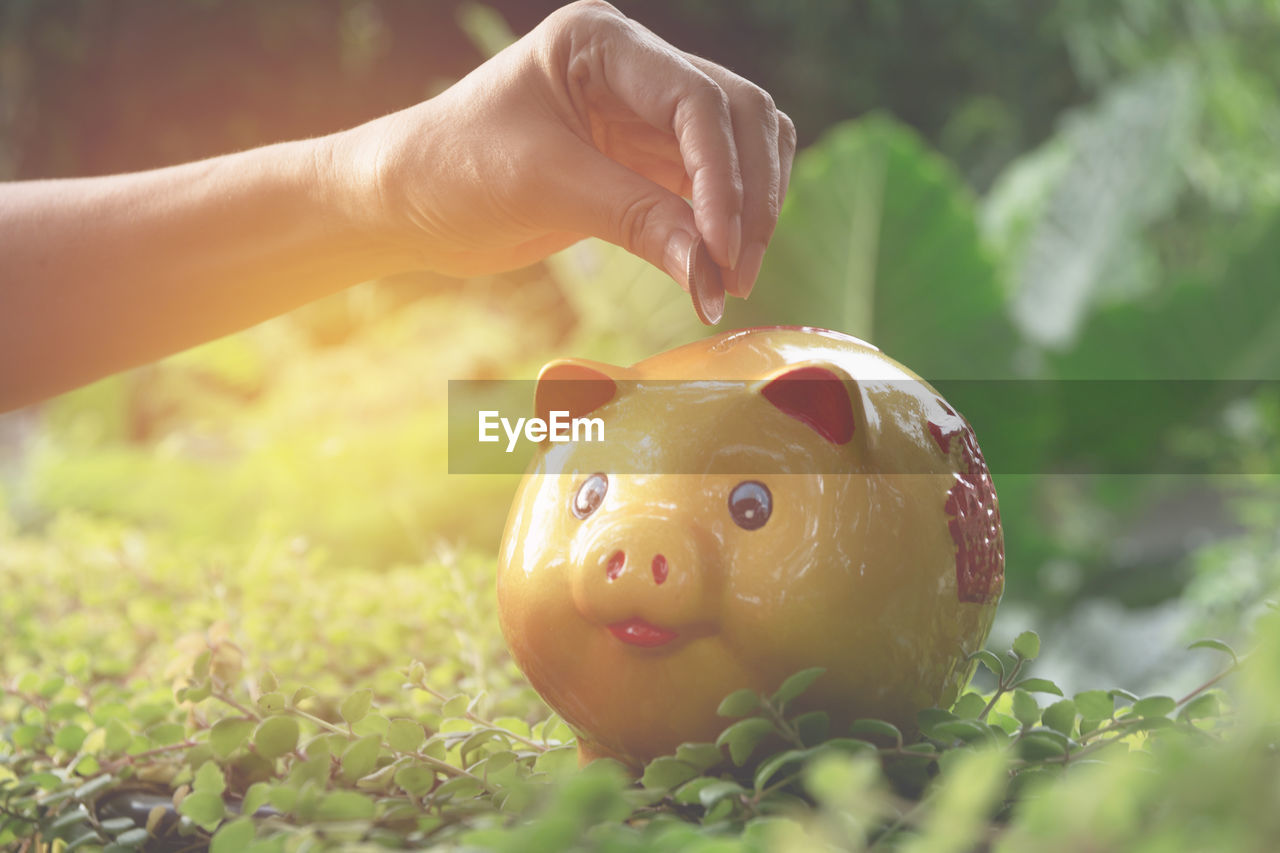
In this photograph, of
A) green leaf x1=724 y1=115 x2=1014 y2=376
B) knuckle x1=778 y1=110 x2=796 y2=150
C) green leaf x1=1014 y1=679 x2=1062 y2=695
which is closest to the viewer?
green leaf x1=1014 y1=679 x2=1062 y2=695

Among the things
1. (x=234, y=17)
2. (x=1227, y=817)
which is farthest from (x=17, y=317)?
(x=234, y=17)

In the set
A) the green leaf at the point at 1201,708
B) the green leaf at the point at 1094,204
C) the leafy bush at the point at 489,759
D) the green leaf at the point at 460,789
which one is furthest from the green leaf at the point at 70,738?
the green leaf at the point at 1094,204

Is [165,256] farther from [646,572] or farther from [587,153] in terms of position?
[646,572]

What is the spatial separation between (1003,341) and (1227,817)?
1700 millimetres

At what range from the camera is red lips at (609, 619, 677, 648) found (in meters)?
0.45

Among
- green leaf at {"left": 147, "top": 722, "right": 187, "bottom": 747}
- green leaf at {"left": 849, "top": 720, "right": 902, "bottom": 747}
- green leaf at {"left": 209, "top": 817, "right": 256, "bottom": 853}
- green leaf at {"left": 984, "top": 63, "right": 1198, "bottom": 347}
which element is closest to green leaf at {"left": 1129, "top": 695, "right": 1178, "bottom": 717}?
green leaf at {"left": 849, "top": 720, "right": 902, "bottom": 747}

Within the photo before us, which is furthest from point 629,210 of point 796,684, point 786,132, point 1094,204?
point 1094,204

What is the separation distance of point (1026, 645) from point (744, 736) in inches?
6.0

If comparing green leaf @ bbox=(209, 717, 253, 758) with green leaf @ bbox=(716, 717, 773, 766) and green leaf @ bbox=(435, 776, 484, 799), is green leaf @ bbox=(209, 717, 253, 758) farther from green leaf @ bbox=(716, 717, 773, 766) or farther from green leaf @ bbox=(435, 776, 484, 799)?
green leaf @ bbox=(716, 717, 773, 766)

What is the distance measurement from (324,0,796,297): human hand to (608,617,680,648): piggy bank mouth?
178 mm

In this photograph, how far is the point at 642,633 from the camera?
452 mm

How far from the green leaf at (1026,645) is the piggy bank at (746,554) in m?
0.03

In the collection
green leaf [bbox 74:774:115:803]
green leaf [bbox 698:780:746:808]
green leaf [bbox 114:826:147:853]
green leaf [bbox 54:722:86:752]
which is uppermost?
green leaf [bbox 698:780:746:808]

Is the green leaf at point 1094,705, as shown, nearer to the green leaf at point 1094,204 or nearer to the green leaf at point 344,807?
the green leaf at point 344,807
